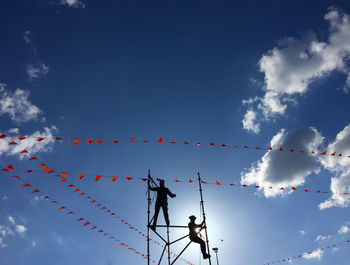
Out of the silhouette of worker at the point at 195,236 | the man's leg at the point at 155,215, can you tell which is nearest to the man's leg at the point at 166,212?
the man's leg at the point at 155,215

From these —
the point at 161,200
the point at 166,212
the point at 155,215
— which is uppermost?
the point at 161,200

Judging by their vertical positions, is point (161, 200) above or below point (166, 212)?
above

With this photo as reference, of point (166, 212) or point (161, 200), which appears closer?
point (166, 212)

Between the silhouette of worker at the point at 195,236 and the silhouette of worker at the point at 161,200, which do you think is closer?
the silhouette of worker at the point at 195,236

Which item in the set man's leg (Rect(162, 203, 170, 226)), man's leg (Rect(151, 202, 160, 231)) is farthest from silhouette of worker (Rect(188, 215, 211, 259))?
man's leg (Rect(151, 202, 160, 231))

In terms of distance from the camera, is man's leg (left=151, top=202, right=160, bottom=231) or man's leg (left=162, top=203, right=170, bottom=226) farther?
man's leg (left=162, top=203, right=170, bottom=226)

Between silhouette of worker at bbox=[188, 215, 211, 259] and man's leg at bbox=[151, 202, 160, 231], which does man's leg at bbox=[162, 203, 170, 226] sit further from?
silhouette of worker at bbox=[188, 215, 211, 259]

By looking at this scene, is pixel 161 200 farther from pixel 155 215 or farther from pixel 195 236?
pixel 195 236

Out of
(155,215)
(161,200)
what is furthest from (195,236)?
(161,200)

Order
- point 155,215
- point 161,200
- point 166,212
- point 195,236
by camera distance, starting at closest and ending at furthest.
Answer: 1. point 195,236
2. point 155,215
3. point 166,212
4. point 161,200

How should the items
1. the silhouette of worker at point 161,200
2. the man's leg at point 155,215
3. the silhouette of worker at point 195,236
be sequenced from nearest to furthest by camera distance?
the silhouette of worker at point 195,236 < the man's leg at point 155,215 < the silhouette of worker at point 161,200

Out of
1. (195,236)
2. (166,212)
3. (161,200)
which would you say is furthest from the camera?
Answer: (161,200)

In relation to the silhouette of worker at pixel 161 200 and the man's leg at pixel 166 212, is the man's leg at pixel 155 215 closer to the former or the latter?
the silhouette of worker at pixel 161 200

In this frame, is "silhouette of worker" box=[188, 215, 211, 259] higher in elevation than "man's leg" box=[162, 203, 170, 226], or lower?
lower
